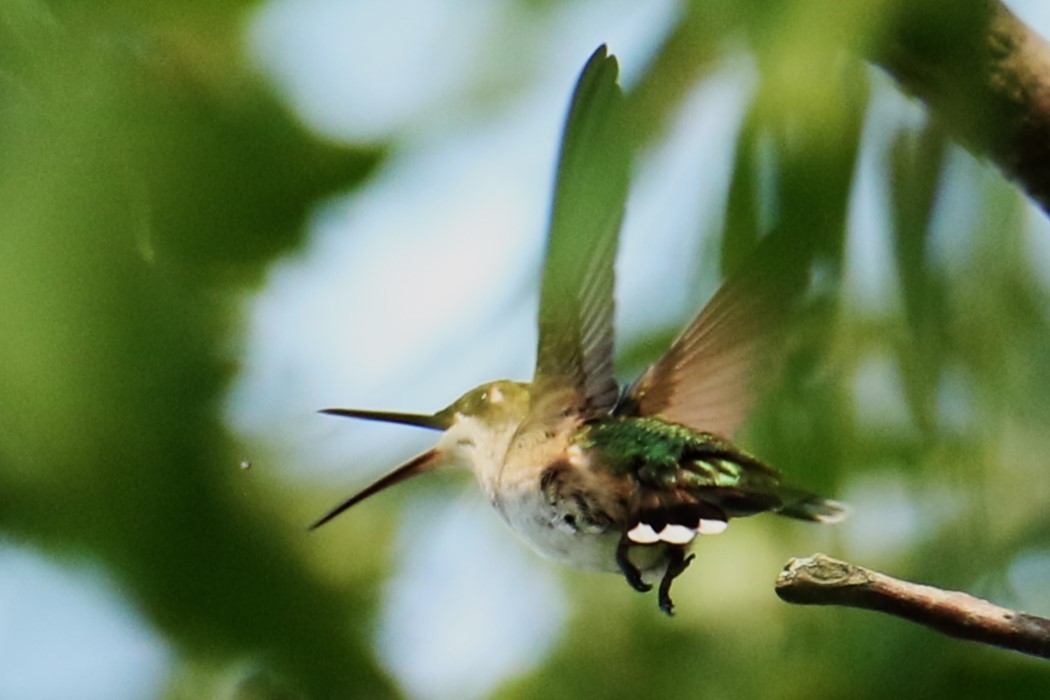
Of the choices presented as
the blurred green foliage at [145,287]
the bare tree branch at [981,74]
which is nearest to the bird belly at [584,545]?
the blurred green foliage at [145,287]

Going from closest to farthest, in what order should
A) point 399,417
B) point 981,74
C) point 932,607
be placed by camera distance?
point 932,607
point 981,74
point 399,417

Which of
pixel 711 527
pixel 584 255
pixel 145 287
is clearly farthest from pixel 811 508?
pixel 145 287

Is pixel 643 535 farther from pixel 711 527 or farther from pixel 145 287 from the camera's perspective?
pixel 145 287

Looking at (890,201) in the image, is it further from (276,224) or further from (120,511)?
(120,511)

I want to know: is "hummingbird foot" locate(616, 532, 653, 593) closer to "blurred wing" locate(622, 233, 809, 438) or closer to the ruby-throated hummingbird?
the ruby-throated hummingbird

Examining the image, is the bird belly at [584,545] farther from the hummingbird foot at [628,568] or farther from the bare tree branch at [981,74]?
the bare tree branch at [981,74]

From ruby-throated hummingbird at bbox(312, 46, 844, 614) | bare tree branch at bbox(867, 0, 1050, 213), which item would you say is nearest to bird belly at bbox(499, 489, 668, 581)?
ruby-throated hummingbird at bbox(312, 46, 844, 614)

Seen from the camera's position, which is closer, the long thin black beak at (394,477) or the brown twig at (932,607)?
the brown twig at (932,607)
